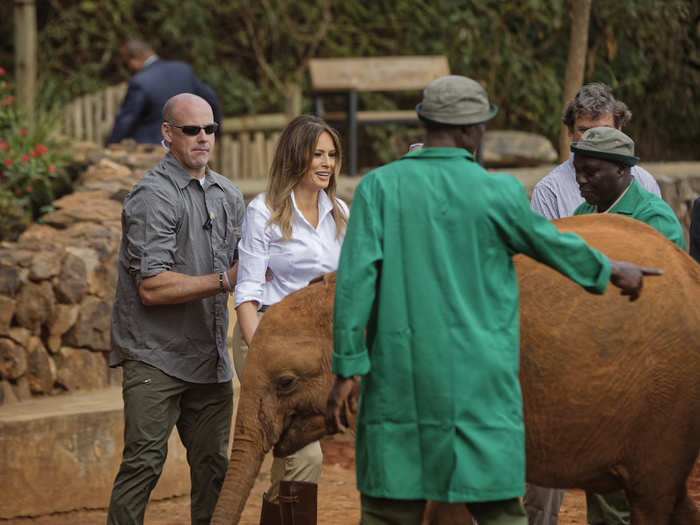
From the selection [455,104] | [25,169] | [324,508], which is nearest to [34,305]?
[324,508]

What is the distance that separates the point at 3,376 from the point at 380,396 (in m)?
4.12

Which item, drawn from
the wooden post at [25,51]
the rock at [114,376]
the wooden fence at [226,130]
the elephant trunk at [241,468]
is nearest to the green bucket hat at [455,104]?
the elephant trunk at [241,468]

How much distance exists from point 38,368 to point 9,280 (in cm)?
61

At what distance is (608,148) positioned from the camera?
4.53m

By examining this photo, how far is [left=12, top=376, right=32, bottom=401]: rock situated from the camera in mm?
6980

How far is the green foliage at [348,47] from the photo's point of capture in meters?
14.2

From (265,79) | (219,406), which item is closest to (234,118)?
(265,79)

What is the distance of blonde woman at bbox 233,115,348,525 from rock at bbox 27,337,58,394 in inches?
99.9

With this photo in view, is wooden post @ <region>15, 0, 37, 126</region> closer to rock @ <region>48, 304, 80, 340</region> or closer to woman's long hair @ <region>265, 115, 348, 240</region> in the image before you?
rock @ <region>48, 304, 80, 340</region>

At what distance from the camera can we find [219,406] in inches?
203

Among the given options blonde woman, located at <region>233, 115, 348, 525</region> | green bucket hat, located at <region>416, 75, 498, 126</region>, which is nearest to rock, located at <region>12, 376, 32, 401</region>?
blonde woman, located at <region>233, 115, 348, 525</region>

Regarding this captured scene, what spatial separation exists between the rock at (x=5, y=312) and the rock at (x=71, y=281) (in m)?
0.37

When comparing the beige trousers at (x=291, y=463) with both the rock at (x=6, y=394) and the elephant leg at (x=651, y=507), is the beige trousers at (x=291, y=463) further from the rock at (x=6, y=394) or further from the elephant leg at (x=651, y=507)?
the rock at (x=6, y=394)

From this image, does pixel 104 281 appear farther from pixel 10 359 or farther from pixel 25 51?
pixel 25 51
